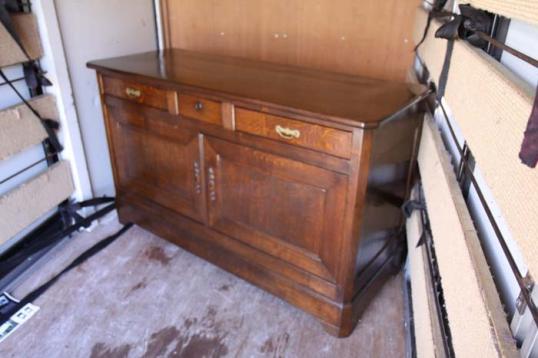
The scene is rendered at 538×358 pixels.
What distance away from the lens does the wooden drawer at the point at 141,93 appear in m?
1.60

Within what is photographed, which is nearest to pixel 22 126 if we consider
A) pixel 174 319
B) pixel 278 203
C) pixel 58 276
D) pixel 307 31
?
pixel 58 276

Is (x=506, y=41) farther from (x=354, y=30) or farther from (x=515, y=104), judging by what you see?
(x=354, y=30)

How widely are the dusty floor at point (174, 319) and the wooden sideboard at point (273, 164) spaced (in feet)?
0.28

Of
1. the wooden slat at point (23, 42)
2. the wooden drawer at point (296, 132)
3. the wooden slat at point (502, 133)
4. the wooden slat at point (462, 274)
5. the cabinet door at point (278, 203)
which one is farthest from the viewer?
the wooden slat at point (23, 42)

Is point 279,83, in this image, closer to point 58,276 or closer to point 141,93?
point 141,93

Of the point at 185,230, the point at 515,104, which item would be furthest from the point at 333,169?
the point at 185,230

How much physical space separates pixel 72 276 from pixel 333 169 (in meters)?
1.28

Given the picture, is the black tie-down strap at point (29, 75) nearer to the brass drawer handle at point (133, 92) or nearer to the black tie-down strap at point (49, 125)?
the black tie-down strap at point (49, 125)

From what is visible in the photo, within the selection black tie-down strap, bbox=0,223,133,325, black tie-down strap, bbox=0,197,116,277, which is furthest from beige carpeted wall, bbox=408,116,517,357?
black tie-down strap, bbox=0,197,116,277

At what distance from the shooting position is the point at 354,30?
1824mm

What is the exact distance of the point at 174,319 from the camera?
63.2 inches

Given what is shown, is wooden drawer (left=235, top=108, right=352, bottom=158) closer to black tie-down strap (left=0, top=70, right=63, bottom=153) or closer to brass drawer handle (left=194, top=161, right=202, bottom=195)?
brass drawer handle (left=194, top=161, right=202, bottom=195)

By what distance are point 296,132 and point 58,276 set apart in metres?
1.26

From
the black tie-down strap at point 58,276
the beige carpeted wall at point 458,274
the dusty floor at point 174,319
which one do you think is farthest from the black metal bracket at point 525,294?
the black tie-down strap at point 58,276
